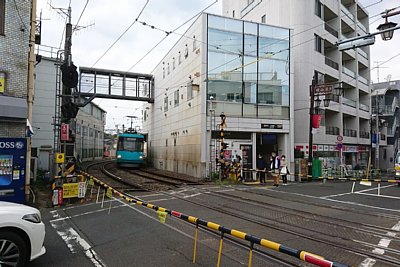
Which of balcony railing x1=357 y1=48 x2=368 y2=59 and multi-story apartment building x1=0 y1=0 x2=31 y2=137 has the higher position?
balcony railing x1=357 y1=48 x2=368 y2=59

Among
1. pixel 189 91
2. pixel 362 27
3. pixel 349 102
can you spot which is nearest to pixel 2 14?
pixel 189 91

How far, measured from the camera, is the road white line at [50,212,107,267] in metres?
5.44

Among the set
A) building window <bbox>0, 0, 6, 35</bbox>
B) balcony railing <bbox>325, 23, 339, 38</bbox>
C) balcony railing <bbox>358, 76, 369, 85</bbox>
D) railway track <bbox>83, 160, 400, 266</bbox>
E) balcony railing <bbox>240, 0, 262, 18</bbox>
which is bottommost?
railway track <bbox>83, 160, 400, 266</bbox>

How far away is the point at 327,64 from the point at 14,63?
28.6 meters

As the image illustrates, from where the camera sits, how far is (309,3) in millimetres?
29188

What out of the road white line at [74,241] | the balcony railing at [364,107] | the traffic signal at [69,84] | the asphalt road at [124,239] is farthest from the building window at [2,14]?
the balcony railing at [364,107]

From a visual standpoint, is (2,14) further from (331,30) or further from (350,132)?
(350,132)

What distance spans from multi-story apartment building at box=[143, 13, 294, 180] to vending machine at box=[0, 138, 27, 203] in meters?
12.9

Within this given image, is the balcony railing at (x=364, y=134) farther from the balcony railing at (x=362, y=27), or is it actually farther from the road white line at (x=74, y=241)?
the road white line at (x=74, y=241)

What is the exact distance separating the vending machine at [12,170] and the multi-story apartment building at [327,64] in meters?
21.3

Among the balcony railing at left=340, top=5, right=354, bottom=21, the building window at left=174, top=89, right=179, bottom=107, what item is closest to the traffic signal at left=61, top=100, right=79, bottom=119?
the building window at left=174, top=89, right=179, bottom=107

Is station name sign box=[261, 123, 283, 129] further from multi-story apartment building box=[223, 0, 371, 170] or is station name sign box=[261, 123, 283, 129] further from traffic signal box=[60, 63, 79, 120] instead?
traffic signal box=[60, 63, 79, 120]

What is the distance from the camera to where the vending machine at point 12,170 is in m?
9.52

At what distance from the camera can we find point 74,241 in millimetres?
6605
